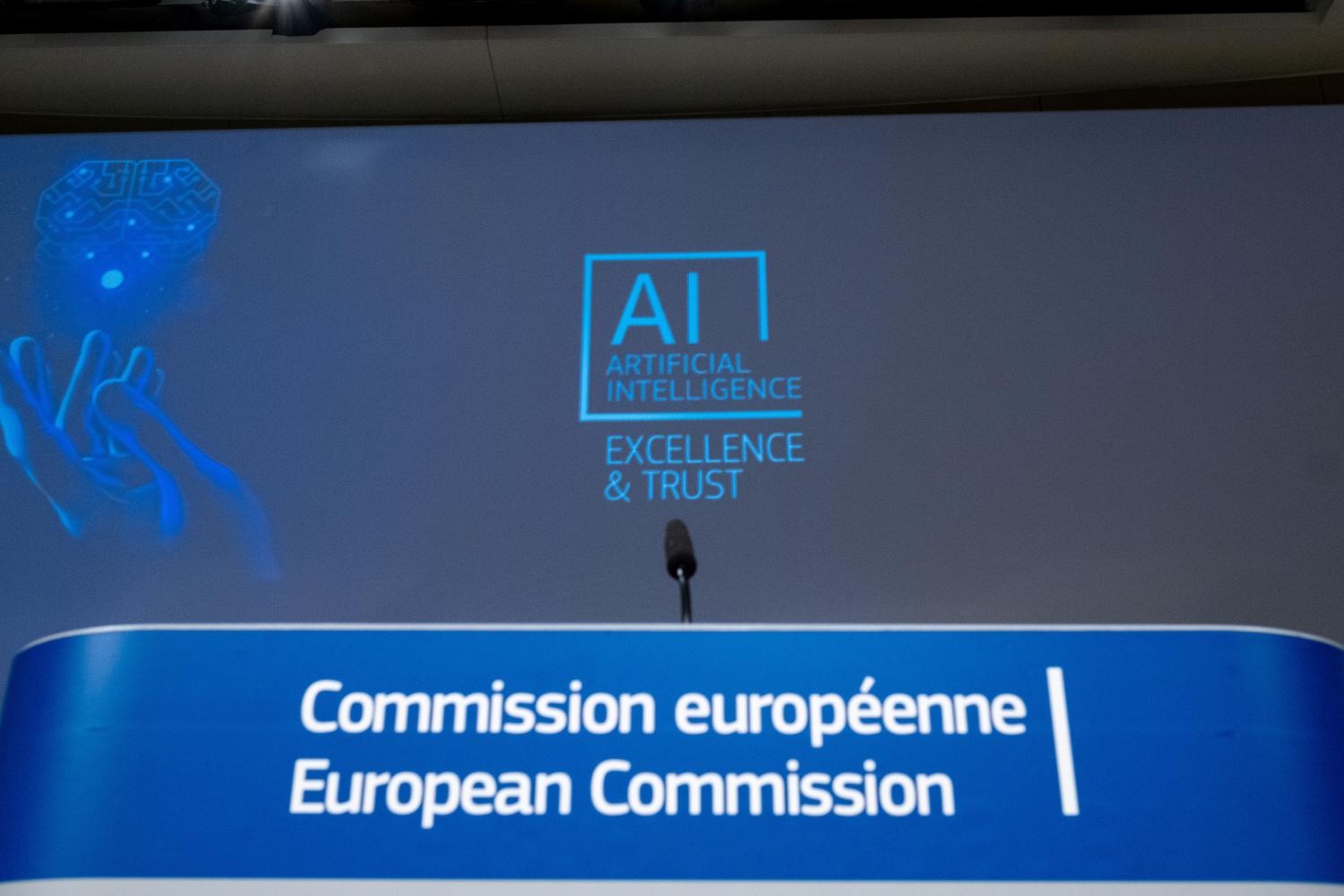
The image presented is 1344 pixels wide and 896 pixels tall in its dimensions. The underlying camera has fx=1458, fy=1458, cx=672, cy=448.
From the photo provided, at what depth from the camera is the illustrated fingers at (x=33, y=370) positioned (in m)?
4.00

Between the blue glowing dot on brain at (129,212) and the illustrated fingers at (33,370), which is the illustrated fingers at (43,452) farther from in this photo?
the blue glowing dot on brain at (129,212)

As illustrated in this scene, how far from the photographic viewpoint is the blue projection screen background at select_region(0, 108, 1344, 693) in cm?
377

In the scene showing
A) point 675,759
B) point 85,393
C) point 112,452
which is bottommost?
point 675,759

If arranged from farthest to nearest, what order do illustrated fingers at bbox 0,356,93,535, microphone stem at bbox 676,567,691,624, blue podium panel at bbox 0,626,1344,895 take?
illustrated fingers at bbox 0,356,93,535 → microphone stem at bbox 676,567,691,624 → blue podium panel at bbox 0,626,1344,895

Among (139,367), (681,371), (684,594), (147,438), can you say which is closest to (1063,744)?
(684,594)

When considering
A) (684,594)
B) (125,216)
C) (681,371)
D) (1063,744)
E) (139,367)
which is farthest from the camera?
(125,216)

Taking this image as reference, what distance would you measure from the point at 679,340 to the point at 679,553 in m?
1.98

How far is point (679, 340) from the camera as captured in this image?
3.97m

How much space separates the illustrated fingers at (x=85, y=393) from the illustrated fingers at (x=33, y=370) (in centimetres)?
5

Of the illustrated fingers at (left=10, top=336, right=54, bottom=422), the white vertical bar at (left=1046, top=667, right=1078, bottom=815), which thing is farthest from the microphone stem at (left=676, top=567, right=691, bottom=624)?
the illustrated fingers at (left=10, top=336, right=54, bottom=422)

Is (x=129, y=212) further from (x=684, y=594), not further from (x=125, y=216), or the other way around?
(x=684, y=594)

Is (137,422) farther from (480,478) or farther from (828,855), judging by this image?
(828,855)

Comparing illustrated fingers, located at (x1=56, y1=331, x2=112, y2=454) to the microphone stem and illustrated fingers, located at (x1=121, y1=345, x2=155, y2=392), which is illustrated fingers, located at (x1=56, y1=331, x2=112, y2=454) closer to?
illustrated fingers, located at (x1=121, y1=345, x2=155, y2=392)

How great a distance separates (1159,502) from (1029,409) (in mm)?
411
